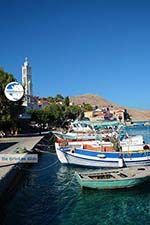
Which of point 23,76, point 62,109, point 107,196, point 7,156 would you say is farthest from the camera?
point 23,76

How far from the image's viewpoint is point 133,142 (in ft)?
116

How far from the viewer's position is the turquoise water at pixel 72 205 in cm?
1880

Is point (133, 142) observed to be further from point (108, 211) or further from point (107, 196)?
point (108, 211)

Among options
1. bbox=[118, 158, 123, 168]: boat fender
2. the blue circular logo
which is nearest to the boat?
the blue circular logo

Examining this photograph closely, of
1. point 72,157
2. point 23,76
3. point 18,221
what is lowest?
point 18,221

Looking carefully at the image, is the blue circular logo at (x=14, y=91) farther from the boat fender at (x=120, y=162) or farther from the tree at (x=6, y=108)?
the tree at (x=6, y=108)

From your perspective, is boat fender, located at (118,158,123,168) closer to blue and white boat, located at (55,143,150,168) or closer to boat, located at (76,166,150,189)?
blue and white boat, located at (55,143,150,168)

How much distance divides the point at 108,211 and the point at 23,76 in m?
163

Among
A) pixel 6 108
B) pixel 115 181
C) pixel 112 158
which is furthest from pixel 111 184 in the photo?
pixel 6 108

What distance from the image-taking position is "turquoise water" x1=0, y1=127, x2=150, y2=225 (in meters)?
18.8

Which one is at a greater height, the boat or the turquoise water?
the boat

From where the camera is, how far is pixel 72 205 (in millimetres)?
21609

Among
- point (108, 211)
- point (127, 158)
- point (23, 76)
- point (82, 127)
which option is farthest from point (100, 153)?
point (23, 76)

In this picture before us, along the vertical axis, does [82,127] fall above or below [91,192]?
above
